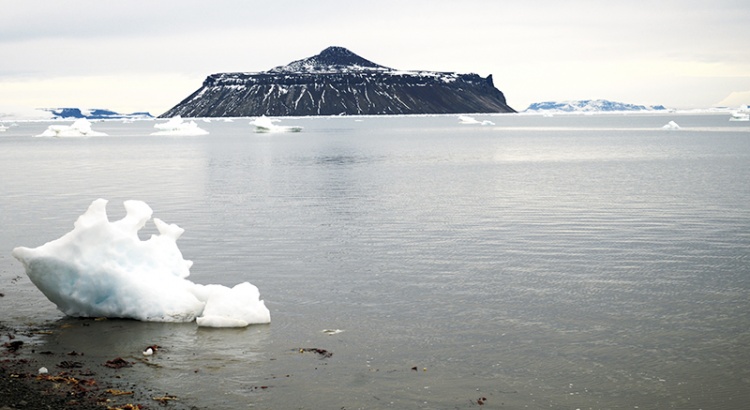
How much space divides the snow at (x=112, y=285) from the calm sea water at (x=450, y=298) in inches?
16.4

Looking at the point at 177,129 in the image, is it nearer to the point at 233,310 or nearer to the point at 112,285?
the point at 112,285

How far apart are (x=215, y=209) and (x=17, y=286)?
14.0 metres

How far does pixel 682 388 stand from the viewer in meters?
10.6

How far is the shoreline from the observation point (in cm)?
963

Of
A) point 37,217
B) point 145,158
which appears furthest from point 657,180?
point 145,158

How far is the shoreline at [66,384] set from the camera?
9.63 metres

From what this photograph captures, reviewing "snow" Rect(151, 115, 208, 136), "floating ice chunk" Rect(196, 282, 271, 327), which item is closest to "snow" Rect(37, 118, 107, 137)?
"snow" Rect(151, 115, 208, 136)

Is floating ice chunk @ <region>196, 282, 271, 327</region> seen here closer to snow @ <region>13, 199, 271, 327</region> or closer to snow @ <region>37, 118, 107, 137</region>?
snow @ <region>13, 199, 271, 327</region>

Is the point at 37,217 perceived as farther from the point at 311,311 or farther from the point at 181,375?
the point at 181,375

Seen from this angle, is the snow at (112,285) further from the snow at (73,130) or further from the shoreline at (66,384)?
the snow at (73,130)

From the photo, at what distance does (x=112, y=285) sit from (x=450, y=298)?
257 inches

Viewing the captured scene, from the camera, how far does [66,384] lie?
10438 mm

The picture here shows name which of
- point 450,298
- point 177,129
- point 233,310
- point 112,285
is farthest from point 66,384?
point 177,129

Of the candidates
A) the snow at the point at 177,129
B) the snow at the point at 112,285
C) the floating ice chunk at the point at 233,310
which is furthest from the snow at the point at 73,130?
the floating ice chunk at the point at 233,310
